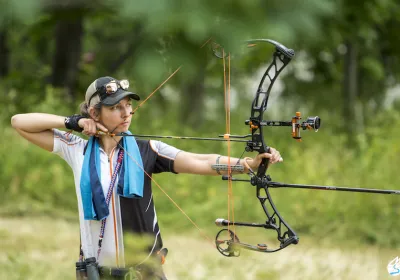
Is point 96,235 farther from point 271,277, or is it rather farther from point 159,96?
point 159,96

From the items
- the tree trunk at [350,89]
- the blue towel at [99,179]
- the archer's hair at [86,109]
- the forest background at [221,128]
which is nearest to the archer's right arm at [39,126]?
the archer's hair at [86,109]

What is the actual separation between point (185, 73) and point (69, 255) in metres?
3.87

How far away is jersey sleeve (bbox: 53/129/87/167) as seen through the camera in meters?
3.60

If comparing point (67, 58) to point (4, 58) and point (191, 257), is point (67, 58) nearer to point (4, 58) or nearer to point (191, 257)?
point (4, 58)

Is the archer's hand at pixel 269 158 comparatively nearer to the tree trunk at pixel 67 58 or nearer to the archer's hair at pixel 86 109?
the archer's hair at pixel 86 109

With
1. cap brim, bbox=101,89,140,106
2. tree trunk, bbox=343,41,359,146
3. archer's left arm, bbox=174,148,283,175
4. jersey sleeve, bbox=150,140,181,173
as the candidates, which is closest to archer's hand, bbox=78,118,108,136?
cap brim, bbox=101,89,140,106

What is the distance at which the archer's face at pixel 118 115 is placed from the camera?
3.47 m

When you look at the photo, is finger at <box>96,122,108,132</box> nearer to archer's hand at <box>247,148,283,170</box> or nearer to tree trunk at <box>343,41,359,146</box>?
archer's hand at <box>247,148,283,170</box>

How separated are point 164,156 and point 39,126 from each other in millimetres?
658

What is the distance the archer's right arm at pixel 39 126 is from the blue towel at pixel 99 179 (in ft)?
0.73

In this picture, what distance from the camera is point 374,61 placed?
11.3 m

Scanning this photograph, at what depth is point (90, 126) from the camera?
136 inches

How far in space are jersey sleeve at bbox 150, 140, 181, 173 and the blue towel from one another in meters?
0.10

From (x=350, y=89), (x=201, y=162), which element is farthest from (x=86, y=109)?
(x=350, y=89)
